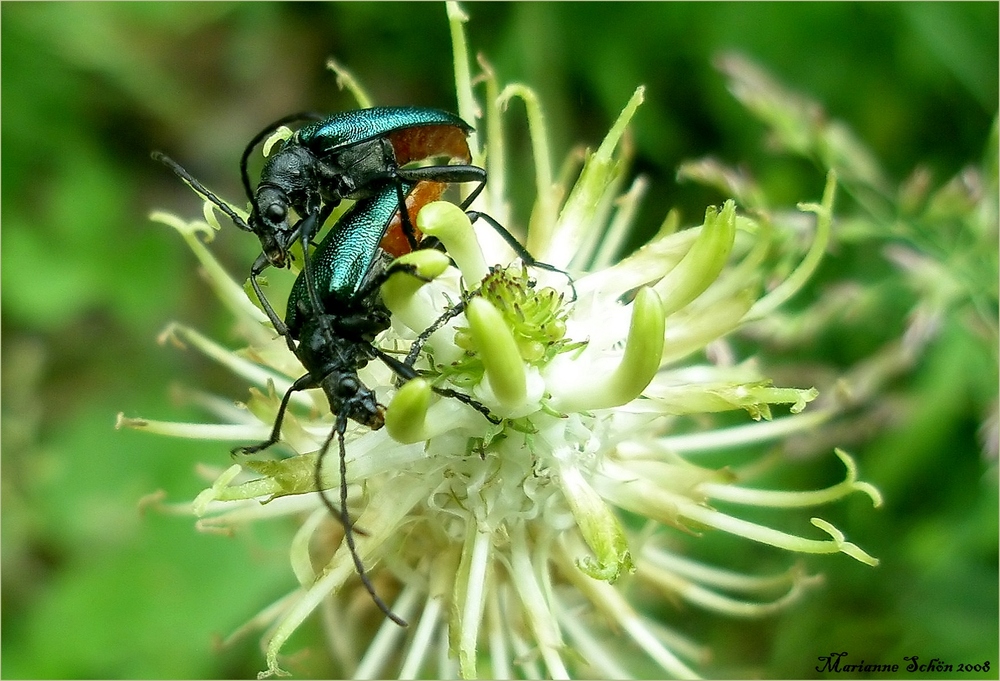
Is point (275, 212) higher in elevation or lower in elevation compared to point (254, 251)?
lower

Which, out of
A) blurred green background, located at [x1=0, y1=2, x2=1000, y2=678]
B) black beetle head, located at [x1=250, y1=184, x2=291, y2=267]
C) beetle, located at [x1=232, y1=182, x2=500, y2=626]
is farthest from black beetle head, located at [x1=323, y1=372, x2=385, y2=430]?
blurred green background, located at [x1=0, y1=2, x2=1000, y2=678]

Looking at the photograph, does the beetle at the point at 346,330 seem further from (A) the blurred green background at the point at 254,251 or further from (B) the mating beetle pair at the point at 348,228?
(A) the blurred green background at the point at 254,251

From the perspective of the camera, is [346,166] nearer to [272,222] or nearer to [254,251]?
[272,222]

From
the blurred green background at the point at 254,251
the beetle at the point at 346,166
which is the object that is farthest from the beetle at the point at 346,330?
the blurred green background at the point at 254,251

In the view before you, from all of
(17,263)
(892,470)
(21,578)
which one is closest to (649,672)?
(892,470)

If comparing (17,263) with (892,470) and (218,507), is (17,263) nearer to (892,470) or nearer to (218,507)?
(218,507)

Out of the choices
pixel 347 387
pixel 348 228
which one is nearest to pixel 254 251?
pixel 348 228
